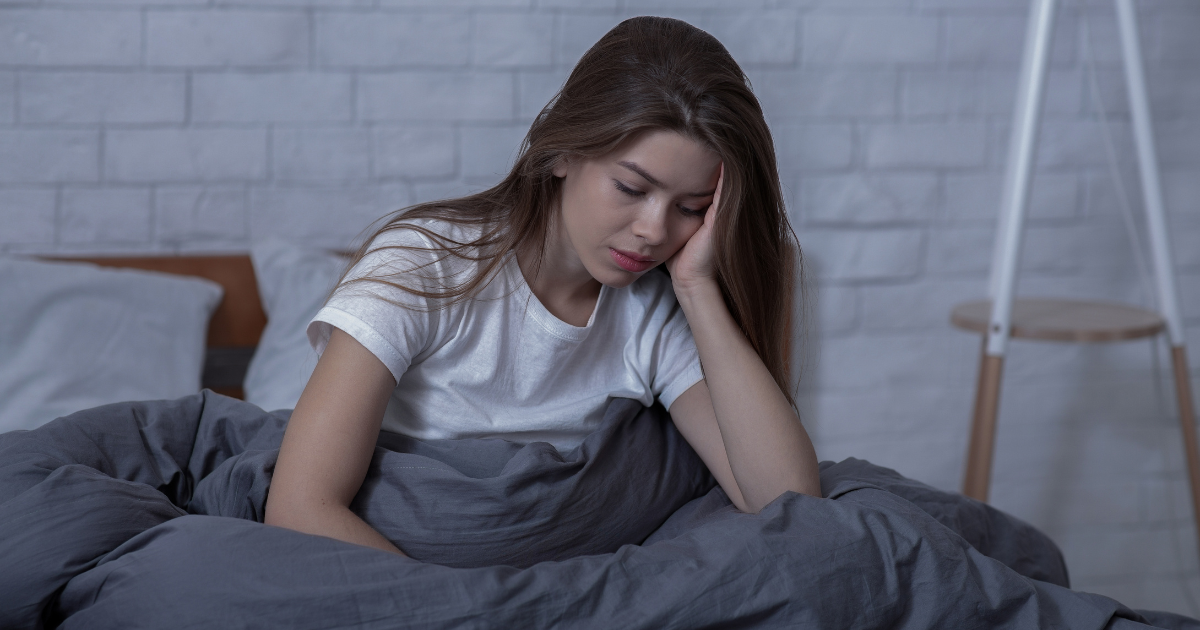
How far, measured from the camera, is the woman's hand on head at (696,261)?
109 cm

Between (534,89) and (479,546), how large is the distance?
107 cm

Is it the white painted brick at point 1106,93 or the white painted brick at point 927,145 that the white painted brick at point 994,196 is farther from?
the white painted brick at point 1106,93

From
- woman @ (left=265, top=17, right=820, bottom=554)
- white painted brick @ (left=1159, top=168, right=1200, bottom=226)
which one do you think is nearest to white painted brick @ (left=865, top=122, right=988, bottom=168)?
white painted brick @ (left=1159, top=168, right=1200, bottom=226)

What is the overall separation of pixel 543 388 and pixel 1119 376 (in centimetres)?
165

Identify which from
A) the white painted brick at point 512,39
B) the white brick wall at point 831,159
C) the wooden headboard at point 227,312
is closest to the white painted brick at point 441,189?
the white brick wall at point 831,159

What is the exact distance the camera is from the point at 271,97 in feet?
5.57

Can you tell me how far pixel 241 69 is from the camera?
1.67m

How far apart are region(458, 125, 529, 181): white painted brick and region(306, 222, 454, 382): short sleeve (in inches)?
28.7

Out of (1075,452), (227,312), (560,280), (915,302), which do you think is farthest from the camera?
(1075,452)

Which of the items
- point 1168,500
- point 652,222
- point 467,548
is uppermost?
point 652,222

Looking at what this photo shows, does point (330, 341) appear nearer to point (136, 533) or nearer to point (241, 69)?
point (136, 533)

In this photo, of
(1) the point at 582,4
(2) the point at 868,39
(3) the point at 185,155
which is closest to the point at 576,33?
(1) the point at 582,4

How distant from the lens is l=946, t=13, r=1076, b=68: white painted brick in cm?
199

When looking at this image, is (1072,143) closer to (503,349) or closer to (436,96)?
(436,96)
